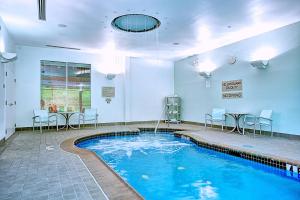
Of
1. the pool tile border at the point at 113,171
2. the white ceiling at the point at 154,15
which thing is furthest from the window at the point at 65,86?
the pool tile border at the point at 113,171

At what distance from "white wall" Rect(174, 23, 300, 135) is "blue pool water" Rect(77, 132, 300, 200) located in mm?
2367

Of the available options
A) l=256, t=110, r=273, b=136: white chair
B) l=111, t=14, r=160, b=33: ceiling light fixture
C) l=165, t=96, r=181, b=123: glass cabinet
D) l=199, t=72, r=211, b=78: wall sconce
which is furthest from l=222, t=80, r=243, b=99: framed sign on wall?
l=111, t=14, r=160, b=33: ceiling light fixture

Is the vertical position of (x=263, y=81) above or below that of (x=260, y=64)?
below

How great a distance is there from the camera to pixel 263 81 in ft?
20.6

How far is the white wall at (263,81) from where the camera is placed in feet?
18.1

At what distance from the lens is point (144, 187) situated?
3.18m

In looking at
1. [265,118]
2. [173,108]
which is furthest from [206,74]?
[265,118]

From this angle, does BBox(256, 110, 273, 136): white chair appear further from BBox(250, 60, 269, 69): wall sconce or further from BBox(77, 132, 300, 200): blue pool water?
BBox(77, 132, 300, 200): blue pool water

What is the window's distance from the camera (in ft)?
26.2

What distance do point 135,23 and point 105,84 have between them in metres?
3.82

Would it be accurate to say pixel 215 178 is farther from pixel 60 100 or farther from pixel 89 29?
pixel 60 100

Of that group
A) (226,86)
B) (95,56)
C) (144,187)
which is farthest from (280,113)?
(95,56)

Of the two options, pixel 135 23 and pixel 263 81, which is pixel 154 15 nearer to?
pixel 135 23

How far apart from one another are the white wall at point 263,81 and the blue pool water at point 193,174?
237cm
